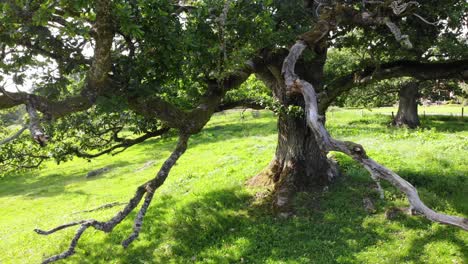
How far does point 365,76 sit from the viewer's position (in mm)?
16016

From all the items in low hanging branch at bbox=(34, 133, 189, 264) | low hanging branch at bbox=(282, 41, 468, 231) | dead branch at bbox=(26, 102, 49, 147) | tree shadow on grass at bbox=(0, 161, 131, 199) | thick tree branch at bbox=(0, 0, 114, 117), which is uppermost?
thick tree branch at bbox=(0, 0, 114, 117)

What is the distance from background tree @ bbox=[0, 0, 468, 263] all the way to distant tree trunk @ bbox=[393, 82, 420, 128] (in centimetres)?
1981

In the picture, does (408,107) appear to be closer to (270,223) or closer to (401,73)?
(401,73)

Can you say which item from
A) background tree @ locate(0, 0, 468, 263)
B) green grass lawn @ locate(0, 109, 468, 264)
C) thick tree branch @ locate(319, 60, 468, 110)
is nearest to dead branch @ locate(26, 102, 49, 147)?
background tree @ locate(0, 0, 468, 263)

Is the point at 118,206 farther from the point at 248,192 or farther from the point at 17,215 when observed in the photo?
the point at 17,215

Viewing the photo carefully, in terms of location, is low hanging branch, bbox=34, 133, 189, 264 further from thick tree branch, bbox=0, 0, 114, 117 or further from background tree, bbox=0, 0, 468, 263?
thick tree branch, bbox=0, 0, 114, 117

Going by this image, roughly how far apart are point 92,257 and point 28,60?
312 inches

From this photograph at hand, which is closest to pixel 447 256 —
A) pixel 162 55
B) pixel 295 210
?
pixel 295 210

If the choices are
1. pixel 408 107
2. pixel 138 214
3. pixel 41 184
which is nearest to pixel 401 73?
pixel 138 214

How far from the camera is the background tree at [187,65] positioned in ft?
32.0

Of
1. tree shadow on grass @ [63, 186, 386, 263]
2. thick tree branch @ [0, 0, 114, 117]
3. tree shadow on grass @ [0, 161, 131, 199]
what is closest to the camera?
thick tree branch @ [0, 0, 114, 117]

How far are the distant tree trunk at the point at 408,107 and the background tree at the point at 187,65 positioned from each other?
65.0 ft

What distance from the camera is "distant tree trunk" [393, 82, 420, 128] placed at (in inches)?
1375

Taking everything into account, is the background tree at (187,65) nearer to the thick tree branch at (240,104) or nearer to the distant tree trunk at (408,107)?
the thick tree branch at (240,104)
